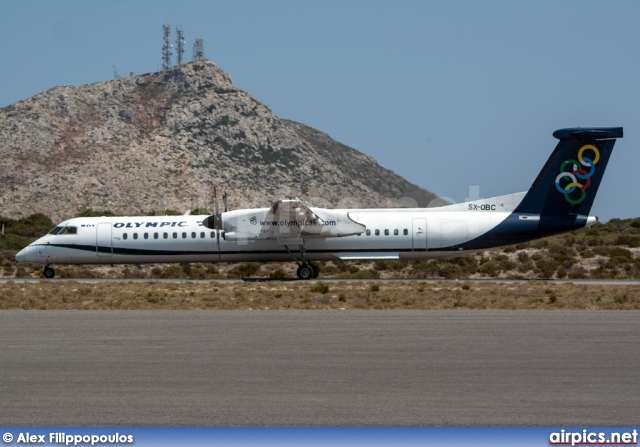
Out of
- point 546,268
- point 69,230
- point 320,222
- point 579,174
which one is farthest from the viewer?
point 546,268

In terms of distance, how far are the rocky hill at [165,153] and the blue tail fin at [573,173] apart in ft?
172

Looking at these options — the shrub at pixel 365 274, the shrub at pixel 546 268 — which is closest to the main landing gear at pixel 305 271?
the shrub at pixel 365 274

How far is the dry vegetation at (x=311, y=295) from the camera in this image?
76.8 ft

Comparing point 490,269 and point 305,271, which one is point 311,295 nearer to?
point 305,271

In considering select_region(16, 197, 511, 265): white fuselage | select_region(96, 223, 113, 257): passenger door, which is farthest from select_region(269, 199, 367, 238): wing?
select_region(96, 223, 113, 257): passenger door

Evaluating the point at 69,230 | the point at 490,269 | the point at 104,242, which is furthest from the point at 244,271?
the point at 490,269

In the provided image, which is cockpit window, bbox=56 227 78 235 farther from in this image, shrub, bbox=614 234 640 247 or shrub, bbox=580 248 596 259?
shrub, bbox=614 234 640 247

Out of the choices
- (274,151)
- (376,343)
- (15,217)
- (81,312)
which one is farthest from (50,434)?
(274,151)

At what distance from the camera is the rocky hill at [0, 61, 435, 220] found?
9375 centimetres

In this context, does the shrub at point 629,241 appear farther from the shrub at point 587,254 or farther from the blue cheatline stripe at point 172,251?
the blue cheatline stripe at point 172,251

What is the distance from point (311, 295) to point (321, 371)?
45.7ft

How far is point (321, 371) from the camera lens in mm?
12688

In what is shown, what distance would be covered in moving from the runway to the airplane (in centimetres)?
1246

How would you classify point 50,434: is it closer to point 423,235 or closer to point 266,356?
point 266,356
